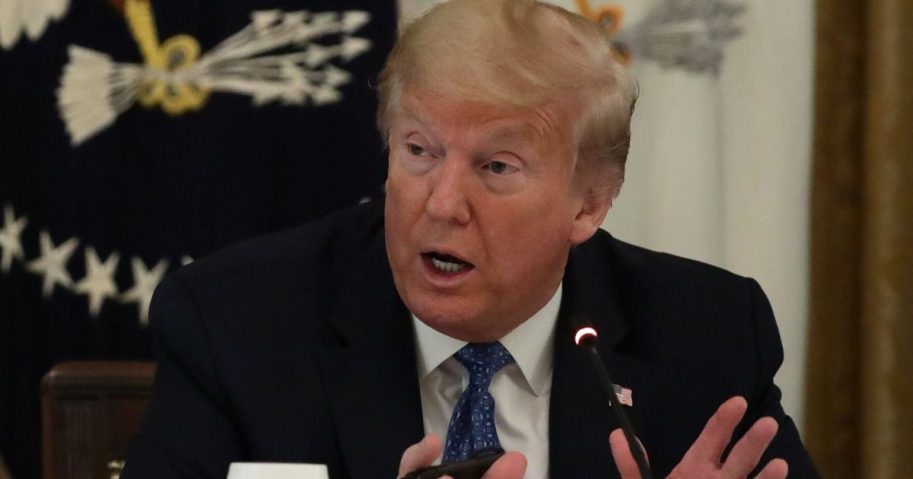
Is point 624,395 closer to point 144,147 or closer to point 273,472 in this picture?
point 273,472

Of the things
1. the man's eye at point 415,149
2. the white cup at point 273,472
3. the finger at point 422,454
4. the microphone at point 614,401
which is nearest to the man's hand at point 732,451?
the microphone at point 614,401

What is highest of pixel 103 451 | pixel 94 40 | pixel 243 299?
pixel 94 40

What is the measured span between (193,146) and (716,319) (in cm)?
126

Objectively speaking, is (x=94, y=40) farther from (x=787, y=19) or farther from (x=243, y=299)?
(x=787, y=19)

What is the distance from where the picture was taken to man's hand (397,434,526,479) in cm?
165

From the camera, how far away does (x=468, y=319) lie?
2.10 m

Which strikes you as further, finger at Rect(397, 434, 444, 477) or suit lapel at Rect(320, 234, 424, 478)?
suit lapel at Rect(320, 234, 424, 478)

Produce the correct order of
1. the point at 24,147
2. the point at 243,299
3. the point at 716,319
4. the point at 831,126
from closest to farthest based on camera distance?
the point at 243,299 < the point at 716,319 < the point at 24,147 < the point at 831,126

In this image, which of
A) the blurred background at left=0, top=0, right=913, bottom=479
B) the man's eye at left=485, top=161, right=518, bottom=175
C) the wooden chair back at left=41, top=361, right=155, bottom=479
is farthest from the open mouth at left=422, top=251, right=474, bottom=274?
the blurred background at left=0, top=0, right=913, bottom=479

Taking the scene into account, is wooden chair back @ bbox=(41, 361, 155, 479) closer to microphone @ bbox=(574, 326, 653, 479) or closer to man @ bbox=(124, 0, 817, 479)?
man @ bbox=(124, 0, 817, 479)

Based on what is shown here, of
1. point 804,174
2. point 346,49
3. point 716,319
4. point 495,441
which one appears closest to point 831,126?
point 804,174

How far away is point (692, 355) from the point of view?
95.3 inches

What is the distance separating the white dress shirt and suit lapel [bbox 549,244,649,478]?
0.04 m

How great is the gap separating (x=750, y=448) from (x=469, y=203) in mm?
551
